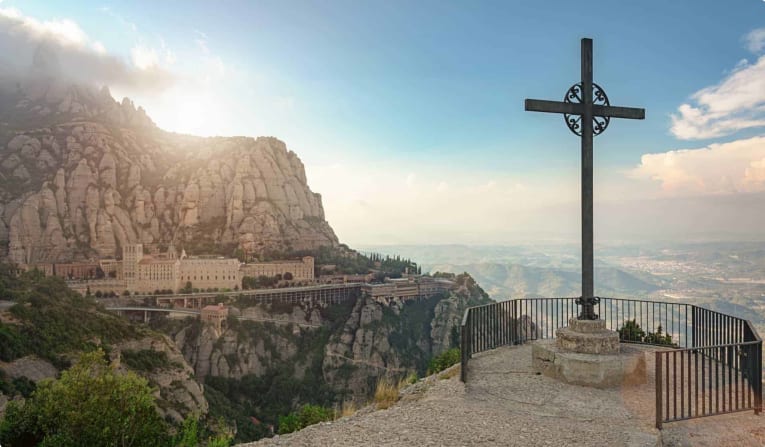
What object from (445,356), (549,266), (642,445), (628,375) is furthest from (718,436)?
(549,266)

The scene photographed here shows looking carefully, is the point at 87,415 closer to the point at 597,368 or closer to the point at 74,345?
the point at 597,368

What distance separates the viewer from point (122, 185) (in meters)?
97.9

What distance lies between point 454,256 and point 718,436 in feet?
580

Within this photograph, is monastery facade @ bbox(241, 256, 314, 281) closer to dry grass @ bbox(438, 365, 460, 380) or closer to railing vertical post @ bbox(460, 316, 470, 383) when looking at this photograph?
dry grass @ bbox(438, 365, 460, 380)

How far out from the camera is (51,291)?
64438 mm

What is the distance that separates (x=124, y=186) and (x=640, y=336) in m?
108

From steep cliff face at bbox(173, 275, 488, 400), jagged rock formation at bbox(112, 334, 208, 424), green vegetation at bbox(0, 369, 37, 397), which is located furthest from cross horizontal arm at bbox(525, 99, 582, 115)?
steep cliff face at bbox(173, 275, 488, 400)

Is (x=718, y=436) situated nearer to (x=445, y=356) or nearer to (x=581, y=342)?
(x=581, y=342)

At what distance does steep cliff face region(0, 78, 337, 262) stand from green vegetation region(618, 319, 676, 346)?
9217 cm

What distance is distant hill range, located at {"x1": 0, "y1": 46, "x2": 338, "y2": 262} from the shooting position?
285 feet

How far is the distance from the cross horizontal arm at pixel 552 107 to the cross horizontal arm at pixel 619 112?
37cm

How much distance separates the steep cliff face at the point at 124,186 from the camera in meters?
86.6

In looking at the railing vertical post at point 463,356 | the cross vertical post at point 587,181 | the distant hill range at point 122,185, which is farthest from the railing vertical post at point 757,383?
the distant hill range at point 122,185

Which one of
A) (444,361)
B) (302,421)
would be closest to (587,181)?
(444,361)
